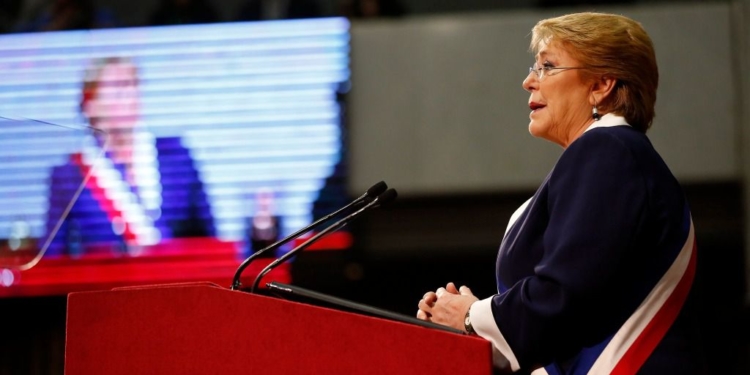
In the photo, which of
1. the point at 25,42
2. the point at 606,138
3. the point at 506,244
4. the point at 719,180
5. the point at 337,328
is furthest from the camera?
the point at 25,42

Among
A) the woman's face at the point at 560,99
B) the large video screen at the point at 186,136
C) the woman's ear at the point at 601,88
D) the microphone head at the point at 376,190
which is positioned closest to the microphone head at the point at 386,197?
the microphone head at the point at 376,190

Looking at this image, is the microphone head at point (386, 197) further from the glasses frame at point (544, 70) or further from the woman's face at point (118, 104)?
the woman's face at point (118, 104)

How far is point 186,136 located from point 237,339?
3.19 meters

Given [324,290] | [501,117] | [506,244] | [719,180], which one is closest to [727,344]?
[719,180]

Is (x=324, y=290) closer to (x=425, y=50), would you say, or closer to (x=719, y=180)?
(x=425, y=50)

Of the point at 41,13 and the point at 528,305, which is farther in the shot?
the point at 41,13

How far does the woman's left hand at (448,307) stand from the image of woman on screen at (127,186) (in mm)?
2920

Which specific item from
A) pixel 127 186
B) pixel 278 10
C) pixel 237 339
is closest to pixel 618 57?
pixel 237 339

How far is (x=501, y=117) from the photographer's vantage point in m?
4.72

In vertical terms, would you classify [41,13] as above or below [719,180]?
above

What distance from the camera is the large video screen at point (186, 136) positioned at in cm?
464

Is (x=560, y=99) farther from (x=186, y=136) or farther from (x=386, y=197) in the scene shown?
(x=186, y=136)

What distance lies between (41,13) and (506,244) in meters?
3.72

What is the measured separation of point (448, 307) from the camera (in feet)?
6.17
